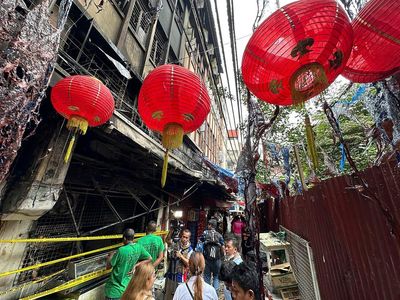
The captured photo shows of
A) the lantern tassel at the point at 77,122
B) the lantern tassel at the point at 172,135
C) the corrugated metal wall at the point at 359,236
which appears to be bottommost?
the corrugated metal wall at the point at 359,236

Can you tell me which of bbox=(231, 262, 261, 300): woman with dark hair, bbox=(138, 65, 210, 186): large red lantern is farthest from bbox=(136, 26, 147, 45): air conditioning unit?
bbox=(231, 262, 261, 300): woman with dark hair

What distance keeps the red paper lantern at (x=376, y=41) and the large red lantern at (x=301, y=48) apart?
18 cm

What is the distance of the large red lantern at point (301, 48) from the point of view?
5.33 feet

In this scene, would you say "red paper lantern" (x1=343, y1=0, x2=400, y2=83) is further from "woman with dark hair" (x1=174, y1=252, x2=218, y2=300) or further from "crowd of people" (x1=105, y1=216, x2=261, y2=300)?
"woman with dark hair" (x1=174, y1=252, x2=218, y2=300)

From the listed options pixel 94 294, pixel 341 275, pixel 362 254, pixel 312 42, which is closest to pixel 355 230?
pixel 362 254

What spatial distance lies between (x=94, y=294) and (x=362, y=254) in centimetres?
554

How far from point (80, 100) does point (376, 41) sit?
337 centimetres

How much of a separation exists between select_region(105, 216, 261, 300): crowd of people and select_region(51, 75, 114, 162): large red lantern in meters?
2.26

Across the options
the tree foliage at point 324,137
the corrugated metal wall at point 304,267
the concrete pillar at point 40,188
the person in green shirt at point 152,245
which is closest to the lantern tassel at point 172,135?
the concrete pillar at point 40,188

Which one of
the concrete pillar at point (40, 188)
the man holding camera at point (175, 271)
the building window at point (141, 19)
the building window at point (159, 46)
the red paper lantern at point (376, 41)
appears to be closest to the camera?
the red paper lantern at point (376, 41)

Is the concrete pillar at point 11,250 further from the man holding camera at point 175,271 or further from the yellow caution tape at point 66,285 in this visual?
the man holding camera at point 175,271

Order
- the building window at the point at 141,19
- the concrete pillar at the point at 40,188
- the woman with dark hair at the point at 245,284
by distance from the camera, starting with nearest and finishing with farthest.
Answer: the woman with dark hair at the point at 245,284
the concrete pillar at the point at 40,188
the building window at the point at 141,19

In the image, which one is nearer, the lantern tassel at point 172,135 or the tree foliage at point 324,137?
the lantern tassel at point 172,135

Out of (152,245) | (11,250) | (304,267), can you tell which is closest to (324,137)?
(304,267)
